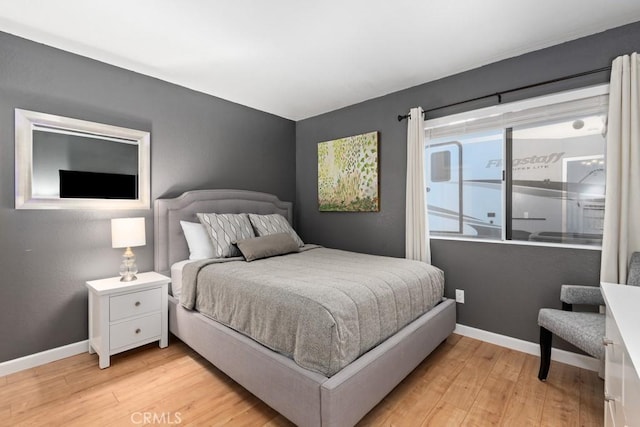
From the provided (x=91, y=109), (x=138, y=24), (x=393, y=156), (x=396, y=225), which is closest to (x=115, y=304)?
(x=91, y=109)

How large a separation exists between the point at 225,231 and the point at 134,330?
1.07 meters

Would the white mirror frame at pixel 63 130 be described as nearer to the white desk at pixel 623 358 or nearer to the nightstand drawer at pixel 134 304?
the nightstand drawer at pixel 134 304

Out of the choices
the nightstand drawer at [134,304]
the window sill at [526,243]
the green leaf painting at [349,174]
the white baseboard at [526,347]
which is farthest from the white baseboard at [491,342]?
the green leaf painting at [349,174]

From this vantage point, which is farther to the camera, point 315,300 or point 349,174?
point 349,174

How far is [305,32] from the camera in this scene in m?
2.19

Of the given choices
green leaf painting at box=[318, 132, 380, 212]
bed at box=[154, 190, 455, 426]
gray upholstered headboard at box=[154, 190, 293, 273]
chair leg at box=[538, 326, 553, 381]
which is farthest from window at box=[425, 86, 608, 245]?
gray upholstered headboard at box=[154, 190, 293, 273]

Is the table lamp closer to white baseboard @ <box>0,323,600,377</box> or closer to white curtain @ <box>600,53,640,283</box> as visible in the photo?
white baseboard @ <box>0,323,600,377</box>

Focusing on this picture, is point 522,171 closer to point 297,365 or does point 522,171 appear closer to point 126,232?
point 297,365

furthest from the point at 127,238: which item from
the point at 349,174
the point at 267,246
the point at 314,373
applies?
the point at 349,174

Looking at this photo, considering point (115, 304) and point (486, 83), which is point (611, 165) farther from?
point (115, 304)

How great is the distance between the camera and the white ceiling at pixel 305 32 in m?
1.91

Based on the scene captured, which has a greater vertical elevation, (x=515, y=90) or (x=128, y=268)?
(x=515, y=90)

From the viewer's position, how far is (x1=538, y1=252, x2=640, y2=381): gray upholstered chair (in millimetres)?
1693

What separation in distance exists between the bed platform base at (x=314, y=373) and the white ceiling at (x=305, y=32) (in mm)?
2121
